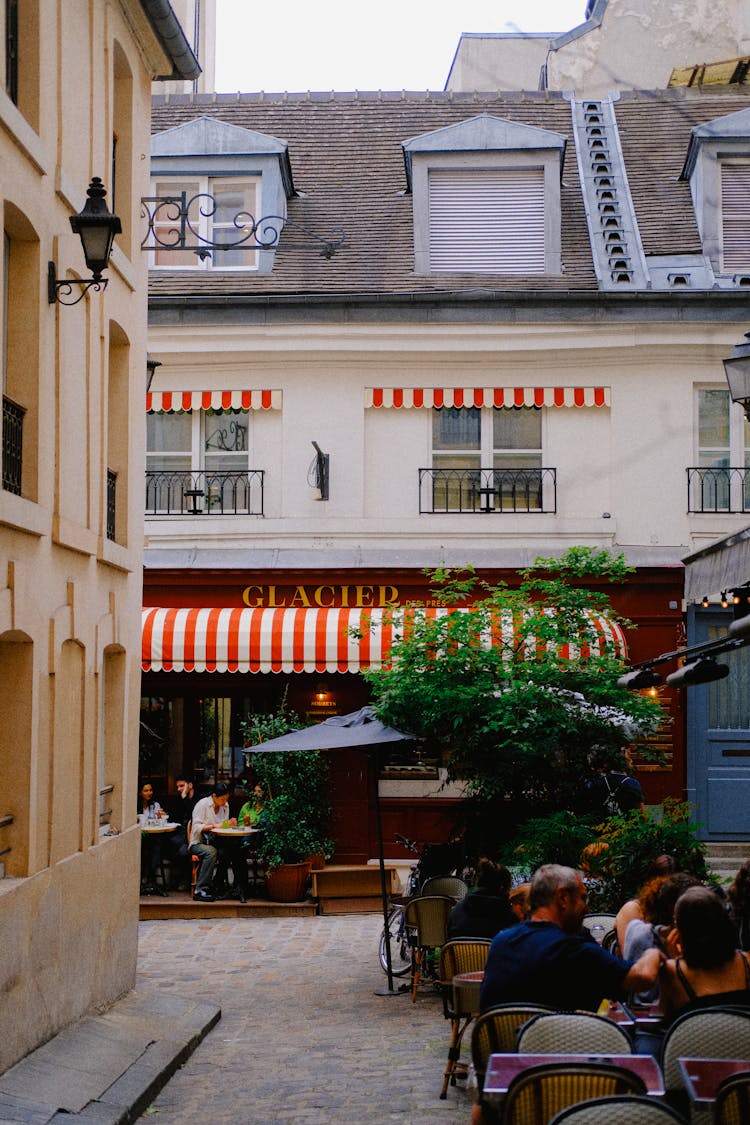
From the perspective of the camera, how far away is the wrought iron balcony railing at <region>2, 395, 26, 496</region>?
9.27 metres

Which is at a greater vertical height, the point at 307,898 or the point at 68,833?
the point at 68,833

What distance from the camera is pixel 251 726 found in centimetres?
1875

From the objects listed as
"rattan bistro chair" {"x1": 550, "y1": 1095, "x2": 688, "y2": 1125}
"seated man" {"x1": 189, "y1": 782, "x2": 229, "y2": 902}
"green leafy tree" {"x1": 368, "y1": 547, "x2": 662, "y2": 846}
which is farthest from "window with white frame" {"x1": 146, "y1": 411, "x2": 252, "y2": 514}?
"rattan bistro chair" {"x1": 550, "y1": 1095, "x2": 688, "y2": 1125}

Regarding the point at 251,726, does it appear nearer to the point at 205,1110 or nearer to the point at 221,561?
the point at 221,561

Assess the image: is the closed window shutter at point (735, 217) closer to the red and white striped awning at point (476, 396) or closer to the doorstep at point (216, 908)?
the red and white striped awning at point (476, 396)

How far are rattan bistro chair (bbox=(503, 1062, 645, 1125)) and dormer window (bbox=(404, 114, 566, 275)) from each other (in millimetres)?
16086

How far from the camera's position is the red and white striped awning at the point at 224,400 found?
1961cm

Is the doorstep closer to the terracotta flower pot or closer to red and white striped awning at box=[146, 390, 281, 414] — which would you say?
the terracotta flower pot

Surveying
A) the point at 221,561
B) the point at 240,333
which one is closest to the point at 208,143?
the point at 240,333

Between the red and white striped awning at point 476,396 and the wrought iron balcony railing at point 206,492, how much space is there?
2.02m

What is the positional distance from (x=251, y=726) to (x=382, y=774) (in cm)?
189

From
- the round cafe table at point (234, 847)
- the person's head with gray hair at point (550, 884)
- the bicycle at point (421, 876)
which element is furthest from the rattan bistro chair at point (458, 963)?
the round cafe table at point (234, 847)

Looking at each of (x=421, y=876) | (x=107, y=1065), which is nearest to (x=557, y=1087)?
(x=107, y=1065)

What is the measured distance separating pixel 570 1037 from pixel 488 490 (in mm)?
13723
